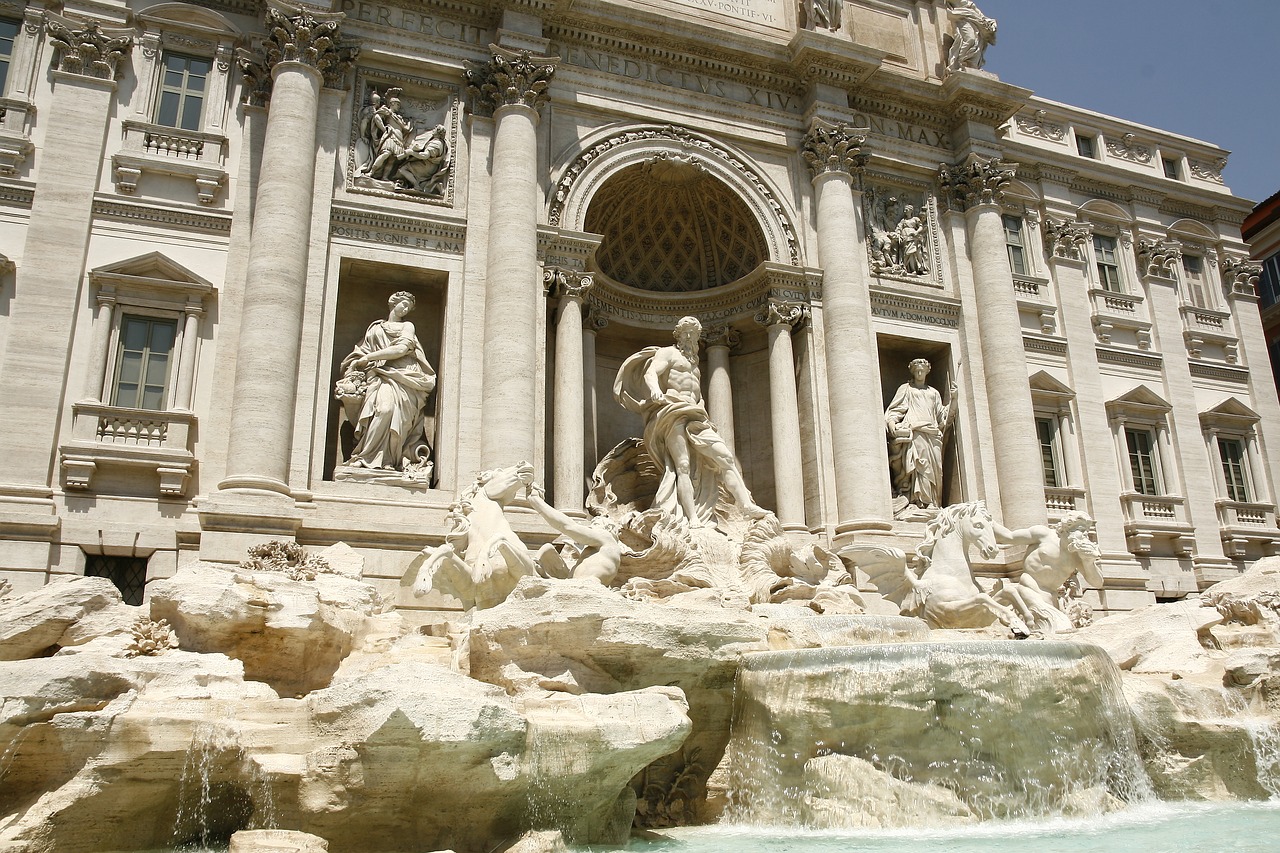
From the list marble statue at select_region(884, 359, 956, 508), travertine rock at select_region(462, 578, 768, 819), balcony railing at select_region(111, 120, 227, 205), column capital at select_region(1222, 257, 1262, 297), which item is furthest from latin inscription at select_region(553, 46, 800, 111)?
travertine rock at select_region(462, 578, 768, 819)

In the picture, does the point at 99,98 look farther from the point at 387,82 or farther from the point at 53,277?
the point at 387,82

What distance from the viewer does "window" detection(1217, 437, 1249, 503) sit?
80.9ft

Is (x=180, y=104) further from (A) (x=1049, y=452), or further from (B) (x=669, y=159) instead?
(A) (x=1049, y=452)

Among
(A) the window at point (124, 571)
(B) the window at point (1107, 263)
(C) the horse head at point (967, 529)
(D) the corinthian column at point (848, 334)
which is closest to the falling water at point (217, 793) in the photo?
(A) the window at point (124, 571)

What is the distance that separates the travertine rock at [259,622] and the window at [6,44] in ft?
37.9

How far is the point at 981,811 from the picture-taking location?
9203mm

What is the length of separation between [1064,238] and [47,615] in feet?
76.0

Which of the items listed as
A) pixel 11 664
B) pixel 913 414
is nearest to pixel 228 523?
pixel 11 664

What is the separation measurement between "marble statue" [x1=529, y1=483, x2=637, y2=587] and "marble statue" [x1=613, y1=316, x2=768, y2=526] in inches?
110

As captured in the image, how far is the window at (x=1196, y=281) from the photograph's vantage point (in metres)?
26.3

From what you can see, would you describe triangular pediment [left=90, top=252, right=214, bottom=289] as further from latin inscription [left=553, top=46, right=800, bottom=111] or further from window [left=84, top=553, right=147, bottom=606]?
latin inscription [left=553, top=46, right=800, bottom=111]

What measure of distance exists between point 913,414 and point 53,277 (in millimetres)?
16367

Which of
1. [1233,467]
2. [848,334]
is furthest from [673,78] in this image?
[1233,467]

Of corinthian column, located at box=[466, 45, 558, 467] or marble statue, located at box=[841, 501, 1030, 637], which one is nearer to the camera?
marble statue, located at box=[841, 501, 1030, 637]
